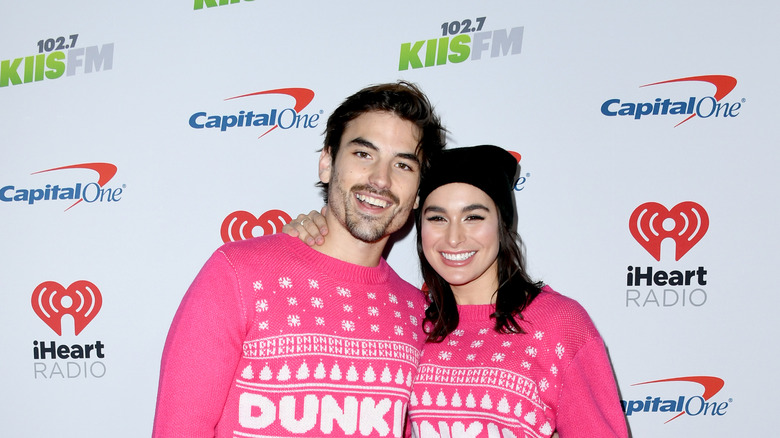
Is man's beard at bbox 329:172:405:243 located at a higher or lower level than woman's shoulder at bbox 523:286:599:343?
higher

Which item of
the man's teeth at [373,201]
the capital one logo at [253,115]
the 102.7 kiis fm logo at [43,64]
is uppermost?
Result: the 102.7 kiis fm logo at [43,64]

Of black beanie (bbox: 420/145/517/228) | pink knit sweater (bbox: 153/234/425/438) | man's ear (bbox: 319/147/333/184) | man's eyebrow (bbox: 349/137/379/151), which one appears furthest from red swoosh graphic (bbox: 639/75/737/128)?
pink knit sweater (bbox: 153/234/425/438)

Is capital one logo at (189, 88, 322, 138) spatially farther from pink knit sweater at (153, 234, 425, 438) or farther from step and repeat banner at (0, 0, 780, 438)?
pink knit sweater at (153, 234, 425, 438)

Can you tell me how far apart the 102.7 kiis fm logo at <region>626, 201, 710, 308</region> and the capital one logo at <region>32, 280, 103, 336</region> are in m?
2.17

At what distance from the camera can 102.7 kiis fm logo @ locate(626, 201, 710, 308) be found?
2387 millimetres

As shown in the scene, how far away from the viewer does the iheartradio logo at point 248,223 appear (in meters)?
2.41

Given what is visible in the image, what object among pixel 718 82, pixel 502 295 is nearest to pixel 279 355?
pixel 502 295

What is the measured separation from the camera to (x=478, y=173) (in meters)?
1.92

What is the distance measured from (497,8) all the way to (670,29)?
0.70 metres

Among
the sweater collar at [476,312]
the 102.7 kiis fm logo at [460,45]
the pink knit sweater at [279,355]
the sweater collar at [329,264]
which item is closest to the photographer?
the pink knit sweater at [279,355]

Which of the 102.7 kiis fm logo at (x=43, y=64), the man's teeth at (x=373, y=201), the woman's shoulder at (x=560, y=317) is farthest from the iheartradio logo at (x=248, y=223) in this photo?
the woman's shoulder at (x=560, y=317)

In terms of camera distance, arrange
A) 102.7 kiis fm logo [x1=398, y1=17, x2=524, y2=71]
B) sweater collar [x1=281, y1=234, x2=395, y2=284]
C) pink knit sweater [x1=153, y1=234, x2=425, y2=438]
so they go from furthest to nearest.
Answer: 102.7 kiis fm logo [x1=398, y1=17, x2=524, y2=71]
sweater collar [x1=281, y1=234, x2=395, y2=284]
pink knit sweater [x1=153, y1=234, x2=425, y2=438]

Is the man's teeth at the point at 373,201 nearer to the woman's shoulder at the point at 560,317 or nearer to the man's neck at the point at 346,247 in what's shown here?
the man's neck at the point at 346,247

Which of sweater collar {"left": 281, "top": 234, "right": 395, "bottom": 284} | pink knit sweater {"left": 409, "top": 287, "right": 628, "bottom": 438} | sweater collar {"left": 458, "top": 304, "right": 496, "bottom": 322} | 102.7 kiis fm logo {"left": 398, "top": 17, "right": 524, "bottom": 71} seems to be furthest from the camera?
102.7 kiis fm logo {"left": 398, "top": 17, "right": 524, "bottom": 71}
